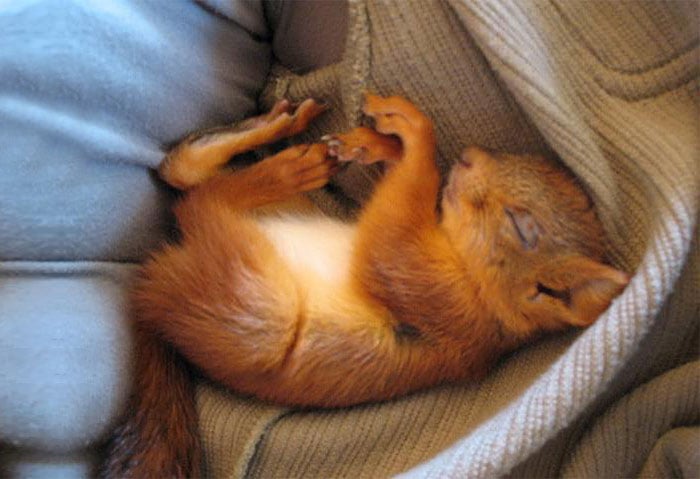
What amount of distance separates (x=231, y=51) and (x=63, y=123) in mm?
306

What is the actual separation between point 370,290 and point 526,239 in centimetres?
24

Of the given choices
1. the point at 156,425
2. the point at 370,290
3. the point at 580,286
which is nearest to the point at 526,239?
the point at 580,286

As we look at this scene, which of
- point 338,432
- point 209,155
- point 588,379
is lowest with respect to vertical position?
Result: point 338,432

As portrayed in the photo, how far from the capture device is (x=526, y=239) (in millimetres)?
1087

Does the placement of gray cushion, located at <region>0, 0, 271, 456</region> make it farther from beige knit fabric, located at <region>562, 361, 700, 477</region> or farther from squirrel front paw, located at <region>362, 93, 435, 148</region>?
beige knit fabric, located at <region>562, 361, 700, 477</region>

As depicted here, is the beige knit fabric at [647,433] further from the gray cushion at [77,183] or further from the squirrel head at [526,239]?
the gray cushion at [77,183]

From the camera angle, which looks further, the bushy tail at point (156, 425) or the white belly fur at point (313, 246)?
the white belly fur at point (313, 246)

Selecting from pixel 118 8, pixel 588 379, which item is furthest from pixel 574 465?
pixel 118 8

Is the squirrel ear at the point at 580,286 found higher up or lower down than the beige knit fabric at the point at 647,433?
higher up

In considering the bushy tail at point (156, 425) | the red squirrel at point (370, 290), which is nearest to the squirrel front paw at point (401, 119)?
the red squirrel at point (370, 290)

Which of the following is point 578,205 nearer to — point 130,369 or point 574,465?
point 574,465

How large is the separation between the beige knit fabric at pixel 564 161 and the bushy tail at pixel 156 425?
45mm

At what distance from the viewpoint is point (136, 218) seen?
1141 mm

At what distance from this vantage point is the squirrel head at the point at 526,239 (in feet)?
3.49
